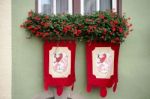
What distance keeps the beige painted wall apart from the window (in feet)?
2.03

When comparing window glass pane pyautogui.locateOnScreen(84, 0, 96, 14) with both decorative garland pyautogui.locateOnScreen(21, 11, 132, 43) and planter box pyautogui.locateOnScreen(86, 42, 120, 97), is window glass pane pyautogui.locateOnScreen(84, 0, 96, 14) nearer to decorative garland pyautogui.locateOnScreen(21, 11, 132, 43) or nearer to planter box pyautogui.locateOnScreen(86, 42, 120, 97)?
decorative garland pyautogui.locateOnScreen(21, 11, 132, 43)

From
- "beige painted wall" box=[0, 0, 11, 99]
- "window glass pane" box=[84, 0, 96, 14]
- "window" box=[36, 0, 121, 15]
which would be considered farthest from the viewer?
"window glass pane" box=[84, 0, 96, 14]

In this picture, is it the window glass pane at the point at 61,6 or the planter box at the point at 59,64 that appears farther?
the window glass pane at the point at 61,6

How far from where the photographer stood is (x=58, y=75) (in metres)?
6.56

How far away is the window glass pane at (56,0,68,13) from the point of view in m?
6.89

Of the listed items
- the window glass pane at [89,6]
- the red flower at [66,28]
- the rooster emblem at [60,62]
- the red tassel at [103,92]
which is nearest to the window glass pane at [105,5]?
the window glass pane at [89,6]

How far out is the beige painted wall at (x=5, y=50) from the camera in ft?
21.4

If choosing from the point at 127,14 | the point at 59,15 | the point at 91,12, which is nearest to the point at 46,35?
the point at 59,15

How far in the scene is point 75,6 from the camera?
22.4 feet

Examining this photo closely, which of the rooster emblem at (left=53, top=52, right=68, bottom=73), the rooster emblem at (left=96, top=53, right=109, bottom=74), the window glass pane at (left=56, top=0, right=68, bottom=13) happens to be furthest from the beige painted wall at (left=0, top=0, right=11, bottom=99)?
the rooster emblem at (left=96, top=53, right=109, bottom=74)

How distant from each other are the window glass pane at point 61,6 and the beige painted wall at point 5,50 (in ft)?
3.16

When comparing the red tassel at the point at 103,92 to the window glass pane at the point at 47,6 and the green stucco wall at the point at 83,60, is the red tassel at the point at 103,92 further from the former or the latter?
the window glass pane at the point at 47,6

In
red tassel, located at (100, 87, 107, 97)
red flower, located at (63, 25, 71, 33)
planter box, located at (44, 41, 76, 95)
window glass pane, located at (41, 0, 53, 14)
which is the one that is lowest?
red tassel, located at (100, 87, 107, 97)

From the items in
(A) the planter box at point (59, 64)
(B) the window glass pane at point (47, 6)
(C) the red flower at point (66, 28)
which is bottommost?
(A) the planter box at point (59, 64)
